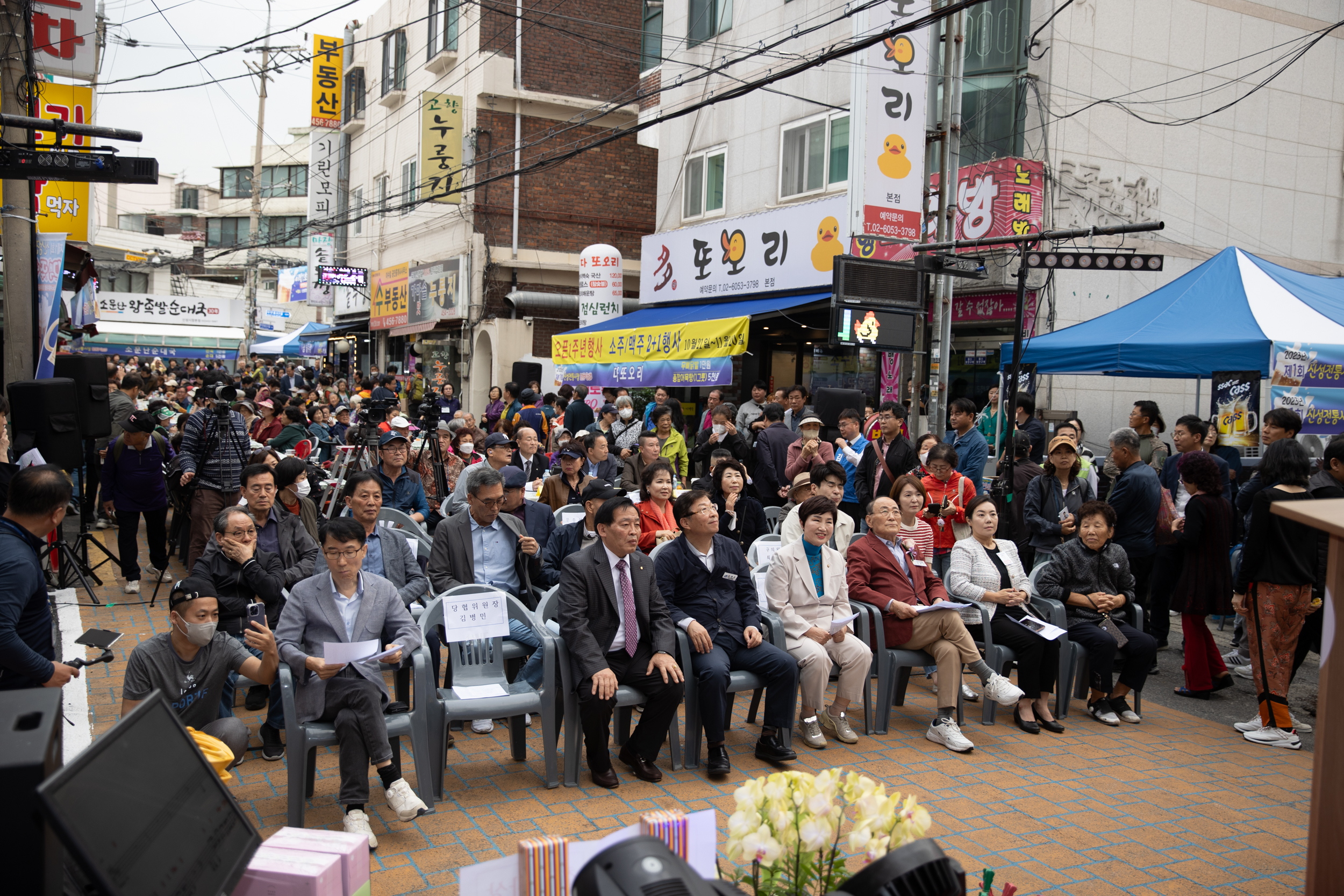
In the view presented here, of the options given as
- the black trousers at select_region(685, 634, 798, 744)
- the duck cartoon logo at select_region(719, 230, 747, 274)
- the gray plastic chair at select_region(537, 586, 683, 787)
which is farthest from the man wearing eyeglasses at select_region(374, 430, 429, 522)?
the duck cartoon logo at select_region(719, 230, 747, 274)

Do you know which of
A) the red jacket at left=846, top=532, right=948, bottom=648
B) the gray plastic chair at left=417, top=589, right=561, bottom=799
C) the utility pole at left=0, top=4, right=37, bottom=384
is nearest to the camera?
the gray plastic chair at left=417, top=589, right=561, bottom=799

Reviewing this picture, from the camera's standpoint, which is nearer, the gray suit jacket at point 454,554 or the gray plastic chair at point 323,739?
the gray plastic chair at point 323,739

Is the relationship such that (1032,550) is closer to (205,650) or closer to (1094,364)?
(1094,364)

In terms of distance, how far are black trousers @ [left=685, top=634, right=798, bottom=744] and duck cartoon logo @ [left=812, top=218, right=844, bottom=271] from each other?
31.5ft

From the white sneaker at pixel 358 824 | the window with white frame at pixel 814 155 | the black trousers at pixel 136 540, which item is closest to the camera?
the white sneaker at pixel 358 824

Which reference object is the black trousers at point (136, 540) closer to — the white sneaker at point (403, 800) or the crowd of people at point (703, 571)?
the crowd of people at point (703, 571)

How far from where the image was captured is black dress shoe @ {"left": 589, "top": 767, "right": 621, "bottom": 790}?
197 inches

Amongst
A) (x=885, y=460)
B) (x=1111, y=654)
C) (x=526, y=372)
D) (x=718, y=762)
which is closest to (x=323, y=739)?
(x=718, y=762)

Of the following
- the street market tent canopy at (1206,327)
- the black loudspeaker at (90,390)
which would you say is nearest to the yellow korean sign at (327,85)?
the black loudspeaker at (90,390)

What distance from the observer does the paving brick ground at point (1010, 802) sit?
424 centimetres

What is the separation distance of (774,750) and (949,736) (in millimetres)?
1183

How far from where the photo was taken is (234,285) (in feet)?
175

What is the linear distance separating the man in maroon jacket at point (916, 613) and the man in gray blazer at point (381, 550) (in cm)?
287

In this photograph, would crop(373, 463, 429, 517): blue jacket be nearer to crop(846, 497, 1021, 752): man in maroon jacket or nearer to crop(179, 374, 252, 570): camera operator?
crop(179, 374, 252, 570): camera operator
